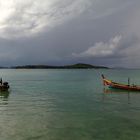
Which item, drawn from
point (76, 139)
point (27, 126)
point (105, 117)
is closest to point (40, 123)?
point (27, 126)

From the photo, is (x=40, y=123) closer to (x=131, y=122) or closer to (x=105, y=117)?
(x=105, y=117)

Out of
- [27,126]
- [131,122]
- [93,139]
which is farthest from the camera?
[131,122]

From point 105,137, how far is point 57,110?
11.4 meters

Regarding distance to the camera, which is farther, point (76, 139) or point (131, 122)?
point (131, 122)

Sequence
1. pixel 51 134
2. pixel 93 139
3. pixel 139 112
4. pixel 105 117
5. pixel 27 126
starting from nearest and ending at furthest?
pixel 93 139, pixel 51 134, pixel 27 126, pixel 105 117, pixel 139 112

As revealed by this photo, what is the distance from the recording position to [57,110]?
2920 cm

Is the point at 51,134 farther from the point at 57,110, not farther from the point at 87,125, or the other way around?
the point at 57,110

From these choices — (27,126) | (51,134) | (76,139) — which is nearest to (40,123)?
(27,126)

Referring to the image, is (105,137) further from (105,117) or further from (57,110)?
(57,110)

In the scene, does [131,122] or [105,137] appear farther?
[131,122]

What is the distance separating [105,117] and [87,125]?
4.11 metres

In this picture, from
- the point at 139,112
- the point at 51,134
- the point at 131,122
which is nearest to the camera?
the point at 51,134

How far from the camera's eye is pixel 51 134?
1927 centimetres

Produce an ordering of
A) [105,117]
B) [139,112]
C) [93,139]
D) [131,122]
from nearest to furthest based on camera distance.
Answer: [93,139] < [131,122] < [105,117] < [139,112]
